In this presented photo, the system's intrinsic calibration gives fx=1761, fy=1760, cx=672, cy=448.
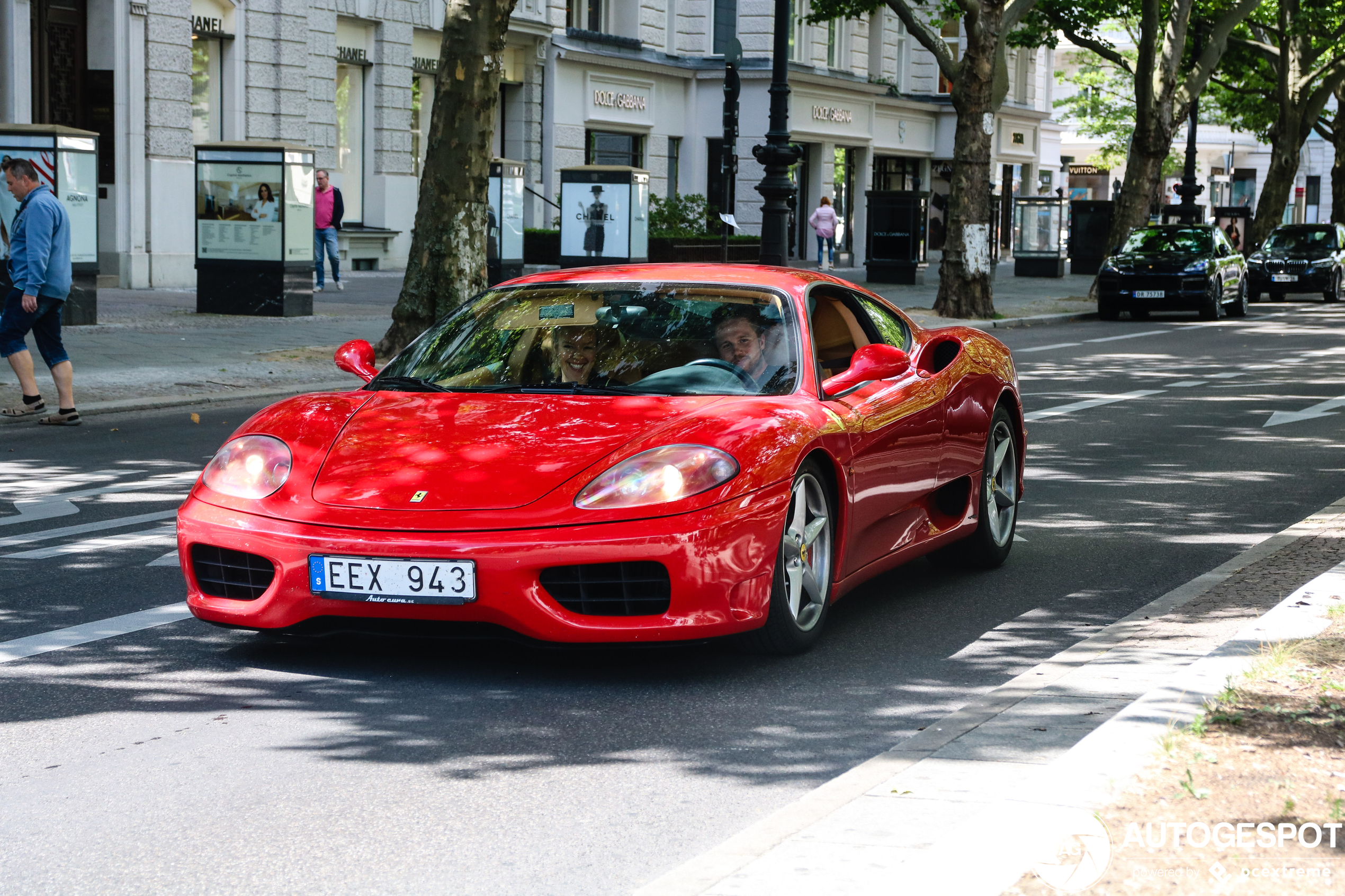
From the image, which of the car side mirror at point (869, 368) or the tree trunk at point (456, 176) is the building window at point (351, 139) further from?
the car side mirror at point (869, 368)

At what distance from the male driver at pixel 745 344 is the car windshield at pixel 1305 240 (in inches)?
1268

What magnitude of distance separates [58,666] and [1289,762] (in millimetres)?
3698

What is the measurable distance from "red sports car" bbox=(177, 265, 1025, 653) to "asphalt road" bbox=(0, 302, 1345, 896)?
246 mm

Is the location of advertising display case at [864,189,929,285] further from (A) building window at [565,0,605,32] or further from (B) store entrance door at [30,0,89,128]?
(B) store entrance door at [30,0,89,128]

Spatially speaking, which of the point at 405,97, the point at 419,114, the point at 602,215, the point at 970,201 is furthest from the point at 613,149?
the point at 970,201

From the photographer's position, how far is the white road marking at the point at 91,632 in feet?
18.9

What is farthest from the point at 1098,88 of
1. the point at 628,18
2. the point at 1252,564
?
the point at 1252,564

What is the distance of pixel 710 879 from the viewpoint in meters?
3.53

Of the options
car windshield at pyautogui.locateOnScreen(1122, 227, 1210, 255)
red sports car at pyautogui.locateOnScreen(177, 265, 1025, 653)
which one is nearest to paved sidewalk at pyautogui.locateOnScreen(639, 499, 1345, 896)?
red sports car at pyautogui.locateOnScreen(177, 265, 1025, 653)

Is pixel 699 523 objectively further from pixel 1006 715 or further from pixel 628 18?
pixel 628 18

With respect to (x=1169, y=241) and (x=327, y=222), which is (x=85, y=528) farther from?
(x=1169, y=241)

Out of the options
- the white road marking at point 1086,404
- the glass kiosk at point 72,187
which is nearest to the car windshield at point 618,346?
the white road marking at point 1086,404

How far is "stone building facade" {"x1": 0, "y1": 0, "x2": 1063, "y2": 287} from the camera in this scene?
84.5 feet

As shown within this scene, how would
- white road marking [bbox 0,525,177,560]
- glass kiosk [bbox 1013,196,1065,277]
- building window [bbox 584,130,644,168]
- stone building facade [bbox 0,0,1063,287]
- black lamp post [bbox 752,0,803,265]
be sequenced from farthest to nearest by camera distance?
glass kiosk [bbox 1013,196,1065,277], building window [bbox 584,130,644,168], stone building facade [bbox 0,0,1063,287], black lamp post [bbox 752,0,803,265], white road marking [bbox 0,525,177,560]
